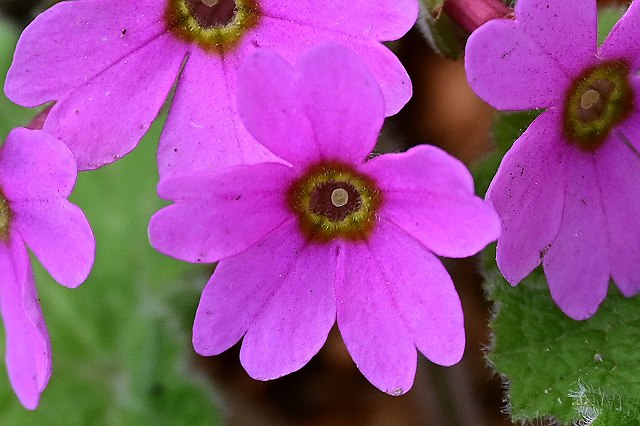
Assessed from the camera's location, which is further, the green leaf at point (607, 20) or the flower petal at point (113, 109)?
the green leaf at point (607, 20)

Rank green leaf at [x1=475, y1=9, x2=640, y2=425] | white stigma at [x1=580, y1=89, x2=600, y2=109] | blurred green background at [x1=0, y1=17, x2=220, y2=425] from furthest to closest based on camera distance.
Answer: blurred green background at [x1=0, y1=17, x2=220, y2=425] → green leaf at [x1=475, y1=9, x2=640, y2=425] → white stigma at [x1=580, y1=89, x2=600, y2=109]

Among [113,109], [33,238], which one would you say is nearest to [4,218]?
[33,238]

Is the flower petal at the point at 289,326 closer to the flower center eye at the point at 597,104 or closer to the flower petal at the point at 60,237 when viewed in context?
the flower petal at the point at 60,237

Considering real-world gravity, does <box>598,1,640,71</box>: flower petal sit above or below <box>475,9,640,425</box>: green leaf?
above

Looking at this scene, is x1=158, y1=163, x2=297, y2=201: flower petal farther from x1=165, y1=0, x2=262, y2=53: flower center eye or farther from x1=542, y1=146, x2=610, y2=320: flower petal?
x1=542, y1=146, x2=610, y2=320: flower petal

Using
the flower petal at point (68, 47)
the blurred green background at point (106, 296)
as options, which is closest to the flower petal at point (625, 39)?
the flower petal at point (68, 47)

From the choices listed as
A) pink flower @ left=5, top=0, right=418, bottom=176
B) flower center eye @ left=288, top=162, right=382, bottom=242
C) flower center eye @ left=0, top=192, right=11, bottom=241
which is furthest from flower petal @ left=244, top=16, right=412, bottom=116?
flower center eye @ left=0, top=192, right=11, bottom=241
